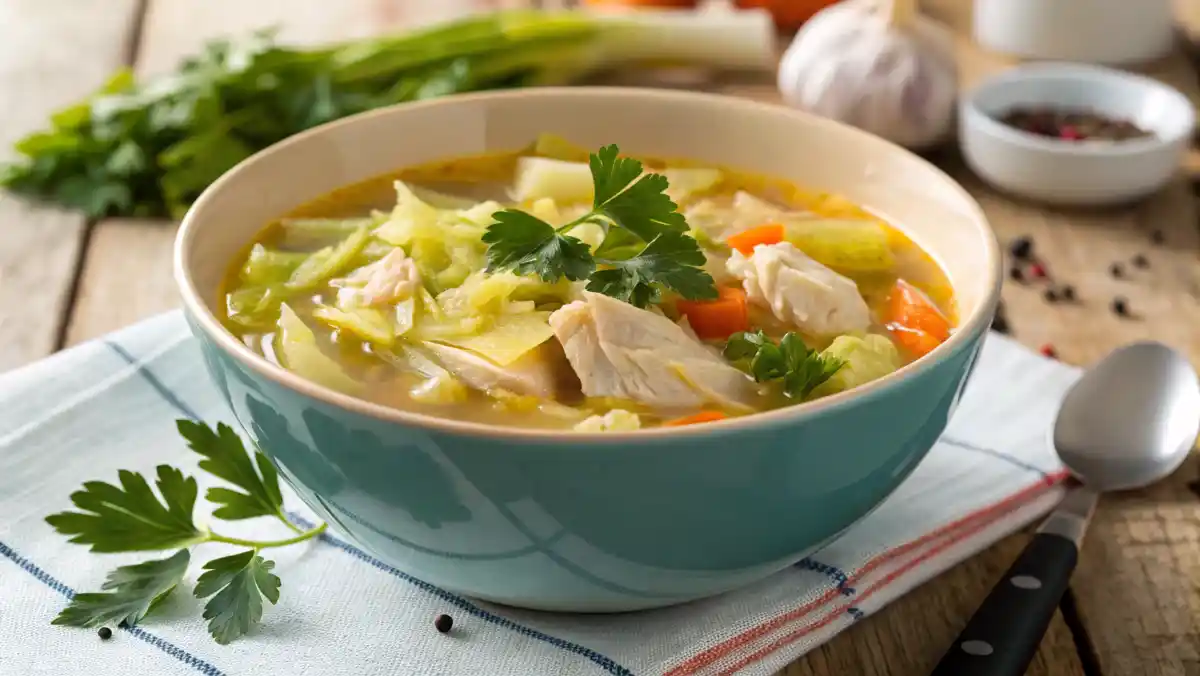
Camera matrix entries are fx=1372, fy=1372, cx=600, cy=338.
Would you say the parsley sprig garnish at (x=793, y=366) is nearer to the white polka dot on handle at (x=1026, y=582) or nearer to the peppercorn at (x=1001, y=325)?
the white polka dot on handle at (x=1026, y=582)

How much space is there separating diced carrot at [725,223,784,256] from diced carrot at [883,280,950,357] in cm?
22

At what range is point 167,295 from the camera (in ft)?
10.4

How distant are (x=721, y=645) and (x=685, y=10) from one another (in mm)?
3578

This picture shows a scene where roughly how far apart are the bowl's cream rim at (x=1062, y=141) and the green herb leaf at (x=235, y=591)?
2.44 metres

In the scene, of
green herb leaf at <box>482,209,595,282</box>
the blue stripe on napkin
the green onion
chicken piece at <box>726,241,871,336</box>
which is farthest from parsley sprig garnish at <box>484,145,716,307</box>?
the green onion

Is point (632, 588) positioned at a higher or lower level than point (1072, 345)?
higher

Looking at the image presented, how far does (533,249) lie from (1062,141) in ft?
7.26

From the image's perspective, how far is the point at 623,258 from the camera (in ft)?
6.97

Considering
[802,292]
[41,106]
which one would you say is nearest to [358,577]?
[802,292]

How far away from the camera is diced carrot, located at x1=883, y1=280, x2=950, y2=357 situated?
213 cm

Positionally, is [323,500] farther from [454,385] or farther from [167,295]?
[167,295]

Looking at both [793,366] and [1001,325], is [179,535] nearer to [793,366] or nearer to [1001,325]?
[793,366]

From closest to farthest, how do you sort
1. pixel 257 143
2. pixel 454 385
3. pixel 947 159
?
pixel 454 385 < pixel 257 143 < pixel 947 159

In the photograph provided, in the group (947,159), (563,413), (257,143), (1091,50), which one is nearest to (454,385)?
Answer: (563,413)
